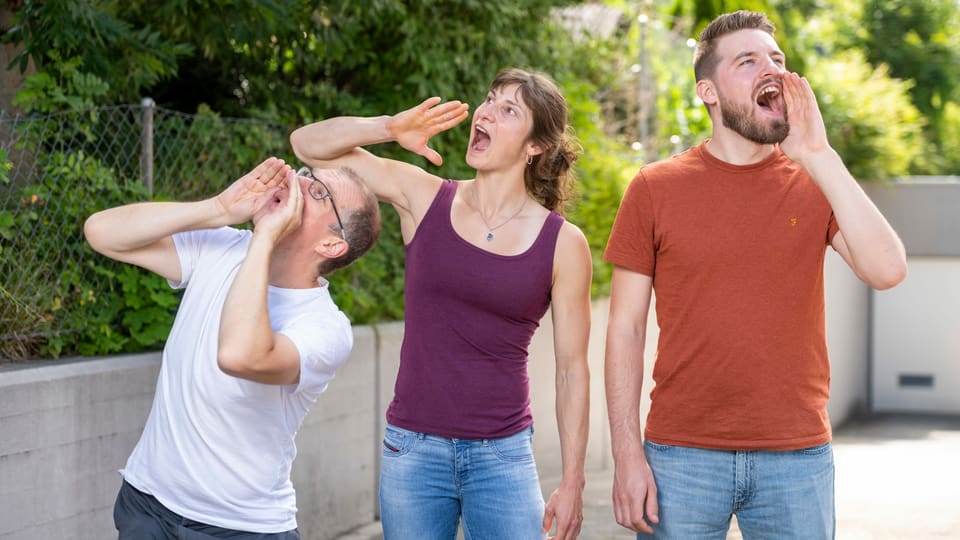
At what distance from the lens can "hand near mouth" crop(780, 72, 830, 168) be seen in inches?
121

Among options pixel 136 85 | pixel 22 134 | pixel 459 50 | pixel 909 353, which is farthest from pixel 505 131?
pixel 909 353

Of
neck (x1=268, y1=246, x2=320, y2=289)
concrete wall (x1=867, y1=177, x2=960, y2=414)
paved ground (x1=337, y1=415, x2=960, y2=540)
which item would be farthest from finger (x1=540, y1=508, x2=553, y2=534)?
concrete wall (x1=867, y1=177, x2=960, y2=414)

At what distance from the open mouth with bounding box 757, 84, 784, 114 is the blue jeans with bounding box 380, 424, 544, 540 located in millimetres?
1189

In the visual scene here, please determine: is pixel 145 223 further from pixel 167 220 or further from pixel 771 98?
pixel 771 98

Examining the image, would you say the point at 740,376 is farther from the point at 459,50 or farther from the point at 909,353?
the point at 909,353

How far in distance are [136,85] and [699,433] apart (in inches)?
153

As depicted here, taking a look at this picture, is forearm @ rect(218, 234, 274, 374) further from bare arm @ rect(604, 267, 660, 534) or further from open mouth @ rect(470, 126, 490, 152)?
open mouth @ rect(470, 126, 490, 152)

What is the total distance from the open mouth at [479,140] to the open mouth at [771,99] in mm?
888

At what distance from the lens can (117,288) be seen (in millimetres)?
5516

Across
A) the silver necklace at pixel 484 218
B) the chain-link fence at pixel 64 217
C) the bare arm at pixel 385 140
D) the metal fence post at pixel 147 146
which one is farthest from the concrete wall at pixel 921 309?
the bare arm at pixel 385 140

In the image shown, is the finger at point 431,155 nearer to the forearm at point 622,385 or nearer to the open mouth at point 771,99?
the forearm at point 622,385

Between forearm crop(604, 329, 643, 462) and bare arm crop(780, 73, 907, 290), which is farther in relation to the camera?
forearm crop(604, 329, 643, 462)

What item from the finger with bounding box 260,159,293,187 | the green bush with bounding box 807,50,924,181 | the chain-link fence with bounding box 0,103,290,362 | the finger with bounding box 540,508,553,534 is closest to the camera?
the finger with bounding box 260,159,293,187

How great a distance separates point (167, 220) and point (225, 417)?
1.69 feet
